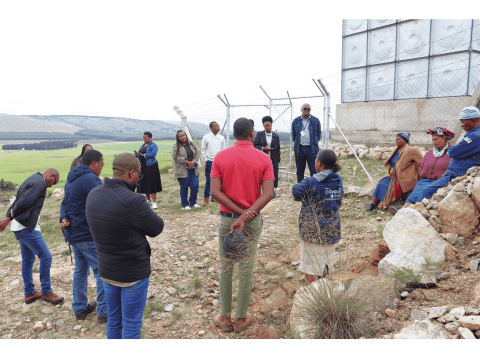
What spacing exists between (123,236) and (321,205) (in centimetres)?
179

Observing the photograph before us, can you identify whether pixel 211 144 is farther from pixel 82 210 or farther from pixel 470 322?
pixel 470 322

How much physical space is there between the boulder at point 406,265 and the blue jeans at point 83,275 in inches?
114

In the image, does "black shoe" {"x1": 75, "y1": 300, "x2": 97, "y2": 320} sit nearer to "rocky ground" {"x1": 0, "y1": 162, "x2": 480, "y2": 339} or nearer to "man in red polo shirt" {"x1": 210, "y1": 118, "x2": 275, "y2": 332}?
"rocky ground" {"x1": 0, "y1": 162, "x2": 480, "y2": 339}

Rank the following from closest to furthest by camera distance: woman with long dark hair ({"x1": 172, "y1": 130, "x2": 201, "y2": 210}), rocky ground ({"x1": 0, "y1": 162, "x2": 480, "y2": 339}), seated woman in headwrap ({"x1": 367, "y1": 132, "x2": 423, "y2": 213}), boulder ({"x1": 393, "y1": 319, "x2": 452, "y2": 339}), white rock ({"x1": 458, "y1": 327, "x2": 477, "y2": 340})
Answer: white rock ({"x1": 458, "y1": 327, "x2": 477, "y2": 340}) → boulder ({"x1": 393, "y1": 319, "x2": 452, "y2": 339}) → rocky ground ({"x1": 0, "y1": 162, "x2": 480, "y2": 339}) → seated woman in headwrap ({"x1": 367, "y1": 132, "x2": 423, "y2": 213}) → woman with long dark hair ({"x1": 172, "y1": 130, "x2": 201, "y2": 210})

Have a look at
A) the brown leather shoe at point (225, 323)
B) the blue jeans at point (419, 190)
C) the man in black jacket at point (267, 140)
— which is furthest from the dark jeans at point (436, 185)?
the brown leather shoe at point (225, 323)

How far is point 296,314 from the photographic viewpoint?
8.58 feet

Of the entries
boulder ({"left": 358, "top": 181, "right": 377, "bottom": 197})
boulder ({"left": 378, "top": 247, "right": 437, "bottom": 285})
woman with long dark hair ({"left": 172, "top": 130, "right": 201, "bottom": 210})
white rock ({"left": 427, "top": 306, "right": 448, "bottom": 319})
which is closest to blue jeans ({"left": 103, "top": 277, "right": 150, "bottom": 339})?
white rock ({"left": 427, "top": 306, "right": 448, "bottom": 319})

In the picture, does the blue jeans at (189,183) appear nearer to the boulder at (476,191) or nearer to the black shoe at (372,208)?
the black shoe at (372,208)

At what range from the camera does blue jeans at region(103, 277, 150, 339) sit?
2166 mm

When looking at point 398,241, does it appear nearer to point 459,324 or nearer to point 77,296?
point 459,324

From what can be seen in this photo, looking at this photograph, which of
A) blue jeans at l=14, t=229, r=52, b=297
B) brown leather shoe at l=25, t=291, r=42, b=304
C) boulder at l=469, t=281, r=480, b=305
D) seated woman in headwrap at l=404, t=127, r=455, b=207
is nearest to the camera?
boulder at l=469, t=281, r=480, b=305

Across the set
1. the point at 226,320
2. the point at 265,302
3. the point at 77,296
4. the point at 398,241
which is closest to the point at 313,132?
the point at 398,241

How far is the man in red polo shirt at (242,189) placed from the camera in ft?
8.46

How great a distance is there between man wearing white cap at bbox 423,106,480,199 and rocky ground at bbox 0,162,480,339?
1178 mm
